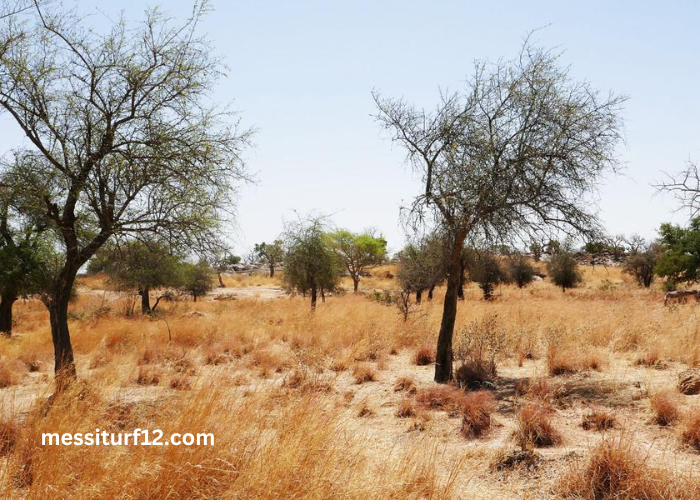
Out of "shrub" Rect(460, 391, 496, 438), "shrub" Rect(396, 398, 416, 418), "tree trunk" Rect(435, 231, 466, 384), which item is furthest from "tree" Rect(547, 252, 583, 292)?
"shrub" Rect(396, 398, 416, 418)

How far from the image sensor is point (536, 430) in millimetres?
6352

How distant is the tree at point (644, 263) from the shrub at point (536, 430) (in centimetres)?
4546

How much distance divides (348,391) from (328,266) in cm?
1923

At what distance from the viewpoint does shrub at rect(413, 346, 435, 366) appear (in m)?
12.5

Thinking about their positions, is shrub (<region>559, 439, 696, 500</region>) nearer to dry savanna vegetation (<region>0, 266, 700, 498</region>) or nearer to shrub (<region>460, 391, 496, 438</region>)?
dry savanna vegetation (<region>0, 266, 700, 498</region>)

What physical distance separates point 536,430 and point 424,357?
247 inches

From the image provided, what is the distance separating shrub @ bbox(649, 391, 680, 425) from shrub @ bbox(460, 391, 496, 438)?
2.20 meters

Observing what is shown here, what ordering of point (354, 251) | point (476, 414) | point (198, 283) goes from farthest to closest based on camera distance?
point (354, 251) → point (198, 283) → point (476, 414)

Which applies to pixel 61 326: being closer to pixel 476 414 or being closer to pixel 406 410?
pixel 406 410

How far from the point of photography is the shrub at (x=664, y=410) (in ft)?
21.7

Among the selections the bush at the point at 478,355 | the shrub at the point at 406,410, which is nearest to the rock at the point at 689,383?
the bush at the point at 478,355

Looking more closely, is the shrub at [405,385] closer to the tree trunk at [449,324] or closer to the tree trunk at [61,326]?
the tree trunk at [449,324]

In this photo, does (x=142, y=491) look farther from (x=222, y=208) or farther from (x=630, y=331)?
(x=630, y=331)

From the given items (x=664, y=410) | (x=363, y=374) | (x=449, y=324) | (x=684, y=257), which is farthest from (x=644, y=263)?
(x=664, y=410)
